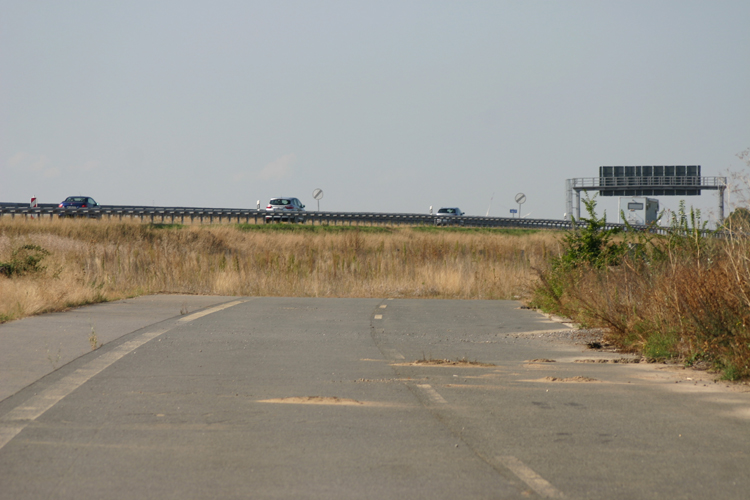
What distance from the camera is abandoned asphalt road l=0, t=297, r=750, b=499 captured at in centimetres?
518

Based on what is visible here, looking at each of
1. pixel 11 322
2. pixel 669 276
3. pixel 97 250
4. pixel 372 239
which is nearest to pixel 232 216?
pixel 372 239

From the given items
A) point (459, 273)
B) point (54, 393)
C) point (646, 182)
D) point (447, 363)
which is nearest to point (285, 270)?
point (459, 273)

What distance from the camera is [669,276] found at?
11.1m

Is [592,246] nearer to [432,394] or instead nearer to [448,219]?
[432,394]

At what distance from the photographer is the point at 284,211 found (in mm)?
55719

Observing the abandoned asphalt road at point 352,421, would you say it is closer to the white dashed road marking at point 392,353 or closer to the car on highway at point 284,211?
the white dashed road marking at point 392,353

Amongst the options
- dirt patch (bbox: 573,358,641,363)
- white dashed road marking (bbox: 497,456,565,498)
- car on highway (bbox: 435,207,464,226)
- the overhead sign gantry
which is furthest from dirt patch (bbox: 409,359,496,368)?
the overhead sign gantry

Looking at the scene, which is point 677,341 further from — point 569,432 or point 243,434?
point 243,434

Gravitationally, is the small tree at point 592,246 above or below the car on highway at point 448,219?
below

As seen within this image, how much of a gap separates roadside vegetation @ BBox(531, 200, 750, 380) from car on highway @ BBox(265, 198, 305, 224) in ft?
129

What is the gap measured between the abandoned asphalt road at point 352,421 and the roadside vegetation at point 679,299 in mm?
480

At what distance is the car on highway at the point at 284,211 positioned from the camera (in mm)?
55594

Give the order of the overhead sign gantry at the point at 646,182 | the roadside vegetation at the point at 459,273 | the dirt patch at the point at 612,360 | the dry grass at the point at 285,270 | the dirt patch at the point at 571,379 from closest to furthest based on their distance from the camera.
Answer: the dirt patch at the point at 571,379
the roadside vegetation at the point at 459,273
the dirt patch at the point at 612,360
the dry grass at the point at 285,270
the overhead sign gantry at the point at 646,182

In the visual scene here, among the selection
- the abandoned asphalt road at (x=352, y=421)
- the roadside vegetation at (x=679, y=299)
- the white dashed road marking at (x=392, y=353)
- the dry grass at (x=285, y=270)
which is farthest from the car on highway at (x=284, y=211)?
the white dashed road marking at (x=392, y=353)
